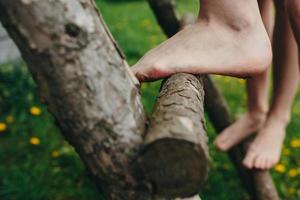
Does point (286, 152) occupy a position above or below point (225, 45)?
below

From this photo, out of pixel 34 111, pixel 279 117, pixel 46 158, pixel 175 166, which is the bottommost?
pixel 279 117

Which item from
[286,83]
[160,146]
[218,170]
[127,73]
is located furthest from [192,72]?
[218,170]

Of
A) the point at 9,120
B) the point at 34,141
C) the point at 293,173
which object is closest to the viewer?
the point at 293,173

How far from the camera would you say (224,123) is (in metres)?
2.06

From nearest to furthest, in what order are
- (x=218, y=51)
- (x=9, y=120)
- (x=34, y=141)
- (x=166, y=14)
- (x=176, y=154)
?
(x=176, y=154) < (x=218, y=51) < (x=166, y=14) < (x=34, y=141) < (x=9, y=120)

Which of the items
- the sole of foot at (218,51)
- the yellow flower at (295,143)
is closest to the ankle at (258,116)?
the yellow flower at (295,143)

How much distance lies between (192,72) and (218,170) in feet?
3.79

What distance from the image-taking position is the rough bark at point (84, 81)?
2.33ft

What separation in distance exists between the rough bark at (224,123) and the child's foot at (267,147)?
51mm

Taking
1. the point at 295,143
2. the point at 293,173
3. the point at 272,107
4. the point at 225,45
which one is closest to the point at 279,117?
the point at 272,107

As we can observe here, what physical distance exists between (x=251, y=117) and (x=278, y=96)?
153mm

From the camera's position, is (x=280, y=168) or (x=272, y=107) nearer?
(x=272, y=107)

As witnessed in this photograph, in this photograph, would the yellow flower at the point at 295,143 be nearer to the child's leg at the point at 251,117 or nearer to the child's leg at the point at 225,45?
the child's leg at the point at 251,117

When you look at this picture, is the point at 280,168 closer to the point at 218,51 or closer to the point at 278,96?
the point at 278,96
